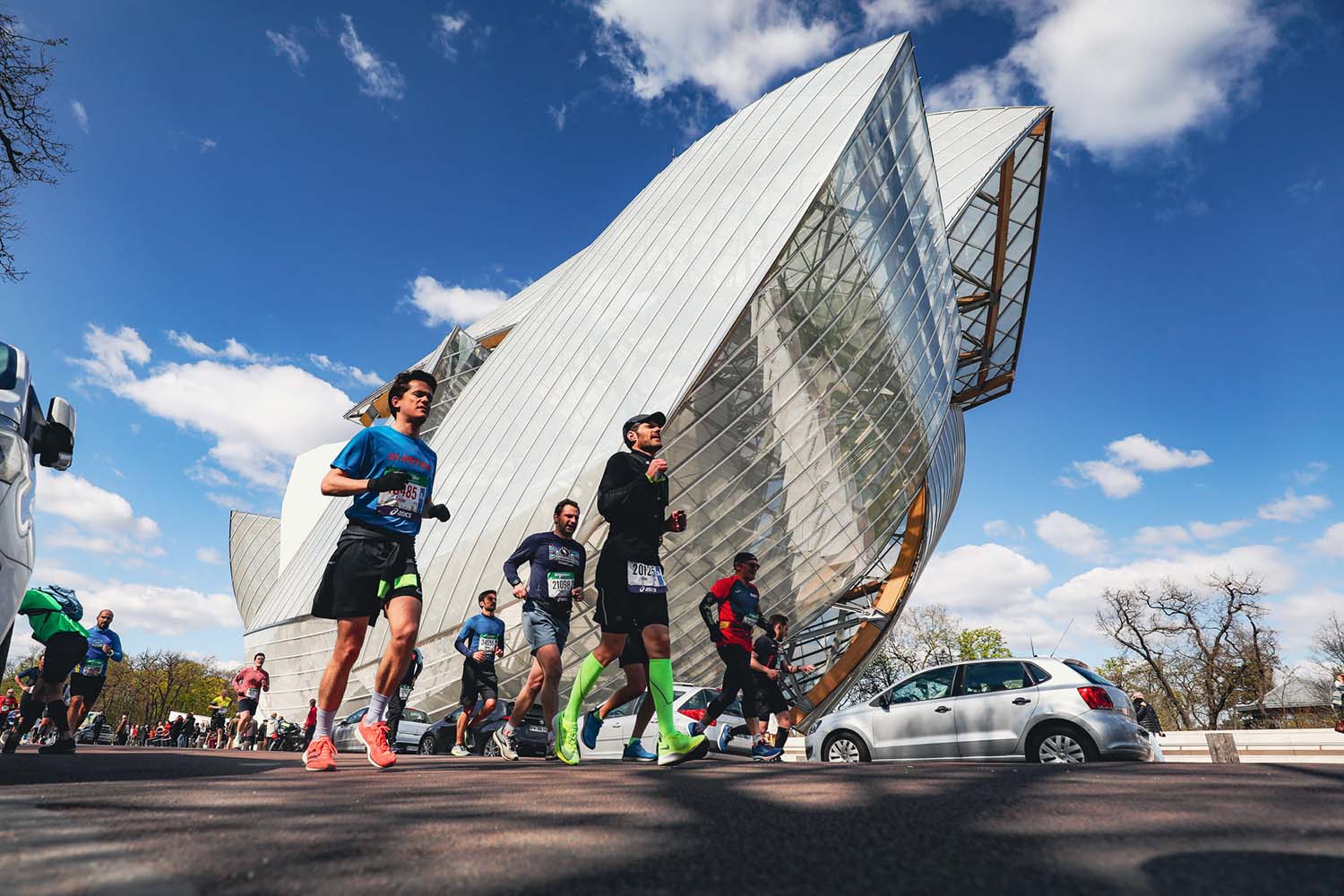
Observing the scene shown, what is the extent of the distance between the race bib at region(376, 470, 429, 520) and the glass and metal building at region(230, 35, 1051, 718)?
24.5 feet

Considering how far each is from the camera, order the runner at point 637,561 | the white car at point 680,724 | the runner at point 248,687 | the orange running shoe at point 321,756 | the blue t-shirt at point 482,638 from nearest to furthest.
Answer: the orange running shoe at point 321,756 → the runner at point 637,561 → the blue t-shirt at point 482,638 → the white car at point 680,724 → the runner at point 248,687

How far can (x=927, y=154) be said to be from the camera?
46.7 feet

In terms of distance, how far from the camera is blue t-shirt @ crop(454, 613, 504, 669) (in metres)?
7.84

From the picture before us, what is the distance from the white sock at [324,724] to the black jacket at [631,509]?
5.10 feet

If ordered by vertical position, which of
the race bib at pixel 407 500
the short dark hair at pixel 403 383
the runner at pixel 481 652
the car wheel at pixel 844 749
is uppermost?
the short dark hair at pixel 403 383

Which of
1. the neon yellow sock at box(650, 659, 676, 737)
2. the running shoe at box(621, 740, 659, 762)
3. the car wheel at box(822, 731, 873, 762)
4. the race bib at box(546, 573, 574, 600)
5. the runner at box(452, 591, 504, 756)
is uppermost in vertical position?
the race bib at box(546, 573, 574, 600)

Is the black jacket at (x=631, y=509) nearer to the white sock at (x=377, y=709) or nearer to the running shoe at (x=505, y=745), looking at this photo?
the white sock at (x=377, y=709)

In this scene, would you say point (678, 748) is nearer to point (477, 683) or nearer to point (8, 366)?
point (8, 366)

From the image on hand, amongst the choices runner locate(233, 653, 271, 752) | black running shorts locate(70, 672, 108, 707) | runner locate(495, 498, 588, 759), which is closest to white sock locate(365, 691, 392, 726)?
runner locate(495, 498, 588, 759)

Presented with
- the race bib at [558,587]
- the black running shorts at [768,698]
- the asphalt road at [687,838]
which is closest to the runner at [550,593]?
the race bib at [558,587]

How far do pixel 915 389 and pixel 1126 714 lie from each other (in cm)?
929

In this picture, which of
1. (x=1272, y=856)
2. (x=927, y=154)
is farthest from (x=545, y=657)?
(x=927, y=154)

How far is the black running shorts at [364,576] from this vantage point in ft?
12.3

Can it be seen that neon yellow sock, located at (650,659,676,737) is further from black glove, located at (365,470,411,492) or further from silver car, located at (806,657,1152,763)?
Result: silver car, located at (806,657,1152,763)
